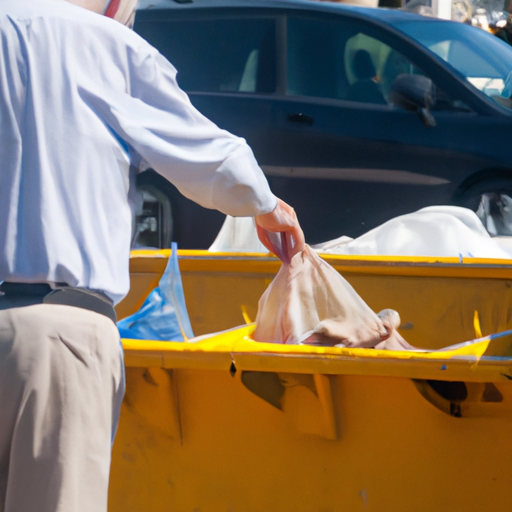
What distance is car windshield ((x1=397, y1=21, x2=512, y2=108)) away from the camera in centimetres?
479

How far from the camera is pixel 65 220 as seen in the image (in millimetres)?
1487

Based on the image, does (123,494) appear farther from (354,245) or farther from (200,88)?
(200,88)

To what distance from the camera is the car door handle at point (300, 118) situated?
4848 mm

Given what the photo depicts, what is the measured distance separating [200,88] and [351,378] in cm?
338

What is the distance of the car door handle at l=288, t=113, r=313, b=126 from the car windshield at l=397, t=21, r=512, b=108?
2.53 feet

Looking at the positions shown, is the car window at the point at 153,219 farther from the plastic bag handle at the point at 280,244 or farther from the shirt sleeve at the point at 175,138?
the shirt sleeve at the point at 175,138

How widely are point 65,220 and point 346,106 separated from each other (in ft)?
11.7

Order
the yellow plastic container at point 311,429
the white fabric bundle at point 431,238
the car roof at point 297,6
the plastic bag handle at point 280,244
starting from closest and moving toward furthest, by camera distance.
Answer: the yellow plastic container at point 311,429
the plastic bag handle at point 280,244
the white fabric bundle at point 431,238
the car roof at point 297,6

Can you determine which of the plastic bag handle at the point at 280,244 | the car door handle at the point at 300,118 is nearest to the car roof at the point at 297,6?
the car door handle at the point at 300,118

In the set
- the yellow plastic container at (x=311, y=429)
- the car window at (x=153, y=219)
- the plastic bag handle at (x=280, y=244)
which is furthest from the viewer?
the car window at (x=153, y=219)

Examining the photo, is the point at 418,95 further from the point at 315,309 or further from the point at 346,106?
the point at 315,309

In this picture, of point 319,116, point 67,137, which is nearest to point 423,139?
point 319,116

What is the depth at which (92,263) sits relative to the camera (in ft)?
4.91

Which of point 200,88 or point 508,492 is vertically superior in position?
point 200,88
